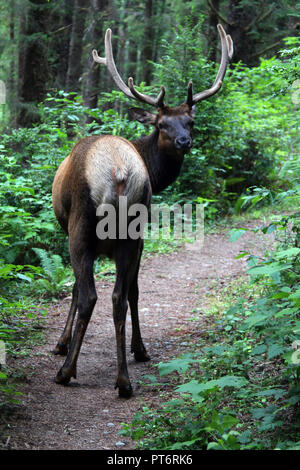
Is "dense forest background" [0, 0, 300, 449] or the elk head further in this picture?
the elk head

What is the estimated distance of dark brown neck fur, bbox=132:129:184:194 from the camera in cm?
596

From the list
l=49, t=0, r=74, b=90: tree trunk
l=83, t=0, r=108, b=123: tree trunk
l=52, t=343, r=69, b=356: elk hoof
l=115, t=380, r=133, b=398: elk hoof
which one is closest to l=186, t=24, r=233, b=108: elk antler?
l=52, t=343, r=69, b=356: elk hoof

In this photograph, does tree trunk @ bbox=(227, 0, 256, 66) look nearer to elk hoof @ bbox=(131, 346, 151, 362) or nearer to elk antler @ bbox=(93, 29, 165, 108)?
elk antler @ bbox=(93, 29, 165, 108)

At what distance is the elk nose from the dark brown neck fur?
0.38 feet

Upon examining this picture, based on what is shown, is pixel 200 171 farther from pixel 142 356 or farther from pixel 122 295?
pixel 122 295

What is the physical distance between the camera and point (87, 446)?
129 inches

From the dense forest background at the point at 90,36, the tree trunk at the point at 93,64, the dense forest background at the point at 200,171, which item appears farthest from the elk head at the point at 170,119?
the tree trunk at the point at 93,64

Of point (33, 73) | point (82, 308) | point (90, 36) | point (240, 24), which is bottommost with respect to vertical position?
point (82, 308)

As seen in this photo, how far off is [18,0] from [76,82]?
3.43 m

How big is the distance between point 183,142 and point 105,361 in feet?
8.78

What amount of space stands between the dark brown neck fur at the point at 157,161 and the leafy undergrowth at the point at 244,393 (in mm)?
2007

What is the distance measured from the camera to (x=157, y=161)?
5.96 metres

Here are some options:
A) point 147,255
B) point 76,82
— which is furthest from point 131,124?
point 76,82

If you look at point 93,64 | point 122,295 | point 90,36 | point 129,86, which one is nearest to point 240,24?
point 90,36
